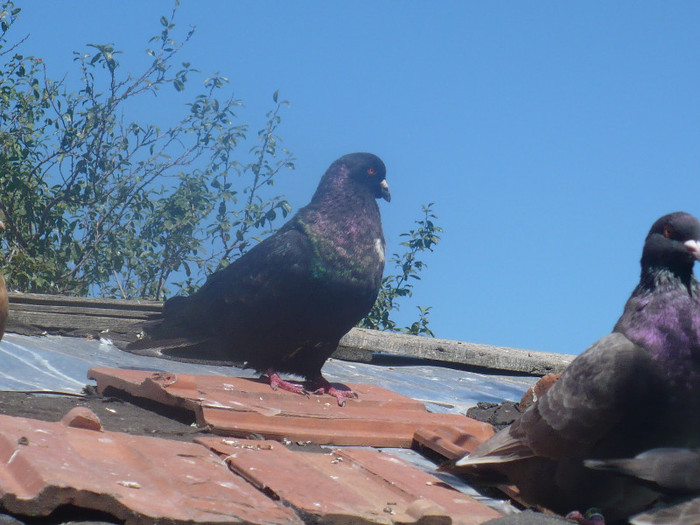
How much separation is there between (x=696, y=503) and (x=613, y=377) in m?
0.39

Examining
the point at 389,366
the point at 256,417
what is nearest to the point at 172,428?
the point at 256,417

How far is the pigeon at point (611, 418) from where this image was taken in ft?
7.52

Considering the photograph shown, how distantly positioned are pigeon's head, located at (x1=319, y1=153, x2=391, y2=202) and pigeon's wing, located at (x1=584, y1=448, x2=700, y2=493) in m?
2.20

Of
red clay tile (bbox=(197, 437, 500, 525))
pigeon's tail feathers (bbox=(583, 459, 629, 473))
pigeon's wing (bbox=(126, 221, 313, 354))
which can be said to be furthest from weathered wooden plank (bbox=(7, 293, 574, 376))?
pigeon's tail feathers (bbox=(583, 459, 629, 473))

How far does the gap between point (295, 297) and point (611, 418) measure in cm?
173

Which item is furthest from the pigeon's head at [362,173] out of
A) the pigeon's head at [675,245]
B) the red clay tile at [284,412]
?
the pigeon's head at [675,245]

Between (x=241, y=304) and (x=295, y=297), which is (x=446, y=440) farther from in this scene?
(x=241, y=304)

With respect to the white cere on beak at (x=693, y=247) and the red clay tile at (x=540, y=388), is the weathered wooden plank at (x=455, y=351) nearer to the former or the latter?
the red clay tile at (x=540, y=388)

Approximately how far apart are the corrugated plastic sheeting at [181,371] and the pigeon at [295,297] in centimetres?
18

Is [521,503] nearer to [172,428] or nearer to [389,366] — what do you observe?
[172,428]

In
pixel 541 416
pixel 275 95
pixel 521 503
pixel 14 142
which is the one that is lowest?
pixel 521 503

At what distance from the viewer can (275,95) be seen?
7777mm

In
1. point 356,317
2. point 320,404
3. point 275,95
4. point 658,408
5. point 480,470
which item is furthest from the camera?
point 275,95

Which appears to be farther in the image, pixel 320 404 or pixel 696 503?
pixel 320 404
